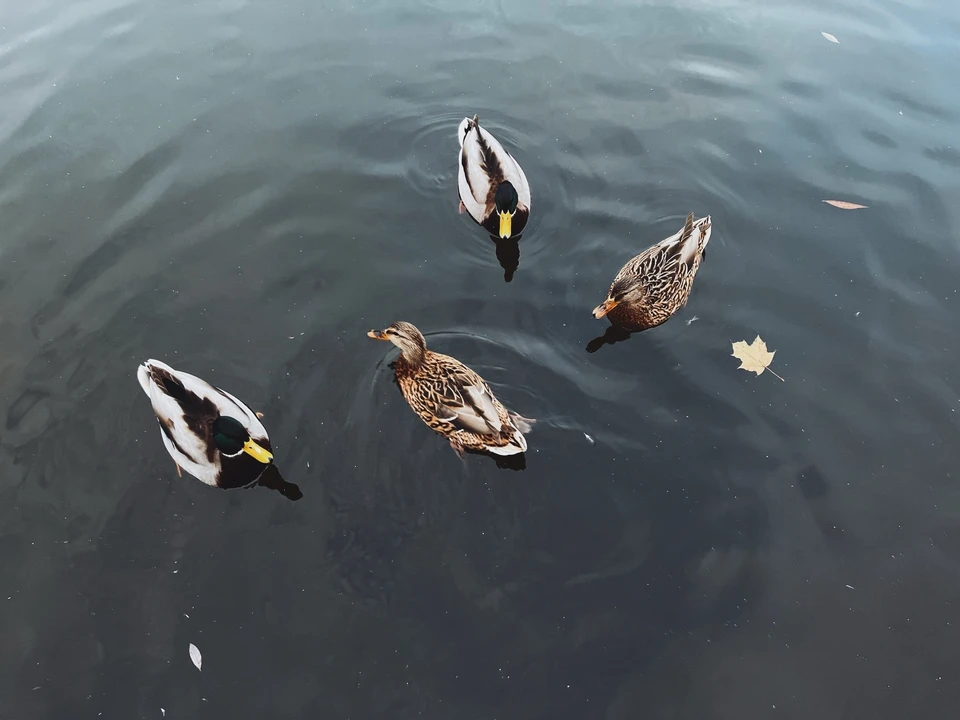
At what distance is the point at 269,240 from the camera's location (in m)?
6.29

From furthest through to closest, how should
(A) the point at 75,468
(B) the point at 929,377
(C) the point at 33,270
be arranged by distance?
(C) the point at 33,270, (B) the point at 929,377, (A) the point at 75,468

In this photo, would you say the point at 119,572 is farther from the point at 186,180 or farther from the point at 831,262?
the point at 831,262

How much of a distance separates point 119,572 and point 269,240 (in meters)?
3.40

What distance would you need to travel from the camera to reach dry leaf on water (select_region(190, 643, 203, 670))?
3986 millimetres

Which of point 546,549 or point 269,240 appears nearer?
point 546,549

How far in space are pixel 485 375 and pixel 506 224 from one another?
1.69 meters

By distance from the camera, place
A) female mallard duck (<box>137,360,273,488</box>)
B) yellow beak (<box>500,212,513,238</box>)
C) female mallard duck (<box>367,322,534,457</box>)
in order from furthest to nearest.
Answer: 1. yellow beak (<box>500,212,513,238</box>)
2. female mallard duck (<box>367,322,534,457</box>)
3. female mallard duck (<box>137,360,273,488</box>)

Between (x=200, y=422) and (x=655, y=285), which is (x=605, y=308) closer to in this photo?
(x=655, y=285)

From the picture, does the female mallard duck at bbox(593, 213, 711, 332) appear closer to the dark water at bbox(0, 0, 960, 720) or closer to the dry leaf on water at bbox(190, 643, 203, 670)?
the dark water at bbox(0, 0, 960, 720)

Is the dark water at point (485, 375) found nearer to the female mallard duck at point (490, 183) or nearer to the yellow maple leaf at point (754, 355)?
the yellow maple leaf at point (754, 355)

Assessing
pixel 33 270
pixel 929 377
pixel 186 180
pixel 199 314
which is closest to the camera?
pixel 929 377

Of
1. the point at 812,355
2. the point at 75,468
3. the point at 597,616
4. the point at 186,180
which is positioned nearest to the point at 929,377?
the point at 812,355

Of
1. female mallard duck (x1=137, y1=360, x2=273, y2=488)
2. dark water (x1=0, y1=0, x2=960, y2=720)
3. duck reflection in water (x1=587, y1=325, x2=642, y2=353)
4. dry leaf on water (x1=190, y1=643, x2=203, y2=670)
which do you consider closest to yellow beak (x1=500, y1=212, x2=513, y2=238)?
dark water (x1=0, y1=0, x2=960, y2=720)

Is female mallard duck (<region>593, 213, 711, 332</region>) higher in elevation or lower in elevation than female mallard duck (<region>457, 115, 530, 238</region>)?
lower
